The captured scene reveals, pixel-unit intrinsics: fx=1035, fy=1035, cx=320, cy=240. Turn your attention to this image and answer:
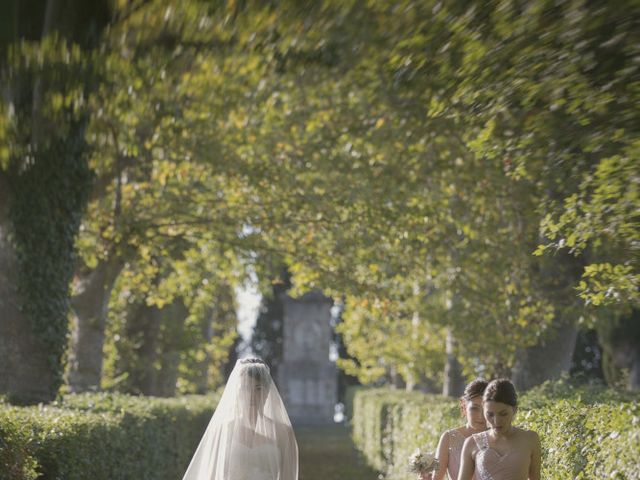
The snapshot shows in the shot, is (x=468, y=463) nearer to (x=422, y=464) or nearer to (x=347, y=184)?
(x=422, y=464)

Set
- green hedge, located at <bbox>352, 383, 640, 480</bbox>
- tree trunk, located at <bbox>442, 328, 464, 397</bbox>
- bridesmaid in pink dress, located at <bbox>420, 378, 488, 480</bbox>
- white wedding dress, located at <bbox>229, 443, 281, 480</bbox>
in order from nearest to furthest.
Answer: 1. green hedge, located at <bbox>352, 383, 640, 480</bbox>
2. bridesmaid in pink dress, located at <bbox>420, 378, 488, 480</bbox>
3. white wedding dress, located at <bbox>229, 443, 281, 480</bbox>
4. tree trunk, located at <bbox>442, 328, 464, 397</bbox>

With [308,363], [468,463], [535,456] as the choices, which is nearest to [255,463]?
[468,463]

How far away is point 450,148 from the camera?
664 inches

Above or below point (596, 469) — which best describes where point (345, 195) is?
above

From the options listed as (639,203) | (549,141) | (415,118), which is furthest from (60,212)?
(639,203)

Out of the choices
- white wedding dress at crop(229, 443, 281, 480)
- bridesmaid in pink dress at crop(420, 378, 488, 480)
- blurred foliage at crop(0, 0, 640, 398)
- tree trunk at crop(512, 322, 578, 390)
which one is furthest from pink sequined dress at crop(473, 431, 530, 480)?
tree trunk at crop(512, 322, 578, 390)

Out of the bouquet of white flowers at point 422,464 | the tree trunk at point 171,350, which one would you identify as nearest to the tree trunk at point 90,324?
the tree trunk at point 171,350

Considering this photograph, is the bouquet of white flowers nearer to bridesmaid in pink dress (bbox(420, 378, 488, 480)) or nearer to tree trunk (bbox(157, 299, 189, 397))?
bridesmaid in pink dress (bbox(420, 378, 488, 480))

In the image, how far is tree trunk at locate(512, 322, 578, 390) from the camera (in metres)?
16.6

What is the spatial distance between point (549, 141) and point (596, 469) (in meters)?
2.44

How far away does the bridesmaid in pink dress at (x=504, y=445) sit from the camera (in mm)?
6312

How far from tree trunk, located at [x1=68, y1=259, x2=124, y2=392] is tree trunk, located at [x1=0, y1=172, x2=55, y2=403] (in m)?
5.35

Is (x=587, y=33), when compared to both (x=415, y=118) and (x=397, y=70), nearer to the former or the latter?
(x=397, y=70)

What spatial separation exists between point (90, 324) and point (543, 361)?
26.4ft
